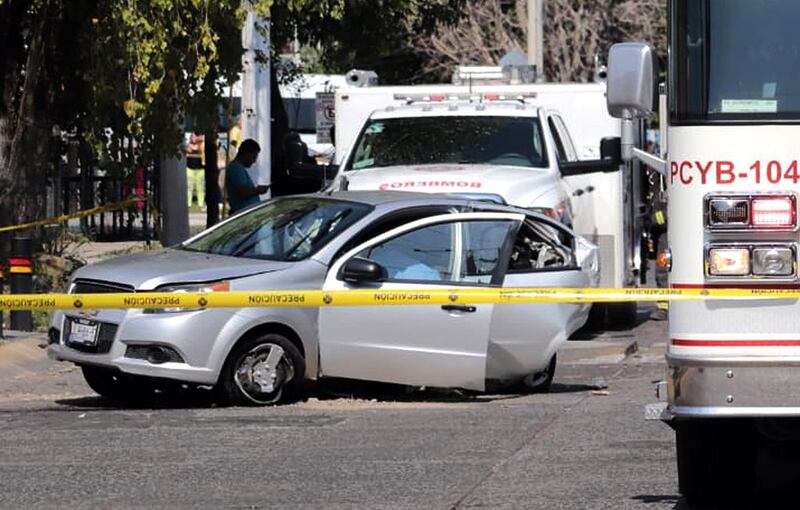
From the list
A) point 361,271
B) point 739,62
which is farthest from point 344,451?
point 739,62

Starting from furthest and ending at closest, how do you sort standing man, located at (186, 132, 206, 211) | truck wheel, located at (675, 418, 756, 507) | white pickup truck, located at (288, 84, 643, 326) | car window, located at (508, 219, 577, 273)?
standing man, located at (186, 132, 206, 211), white pickup truck, located at (288, 84, 643, 326), car window, located at (508, 219, 577, 273), truck wheel, located at (675, 418, 756, 507)

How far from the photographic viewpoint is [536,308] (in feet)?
39.5

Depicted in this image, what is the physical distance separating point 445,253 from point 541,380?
124cm

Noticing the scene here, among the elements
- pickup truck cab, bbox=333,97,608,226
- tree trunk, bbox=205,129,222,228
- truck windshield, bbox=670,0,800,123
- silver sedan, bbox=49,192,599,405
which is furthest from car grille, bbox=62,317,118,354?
tree trunk, bbox=205,129,222,228

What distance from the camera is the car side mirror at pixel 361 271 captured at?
1160cm

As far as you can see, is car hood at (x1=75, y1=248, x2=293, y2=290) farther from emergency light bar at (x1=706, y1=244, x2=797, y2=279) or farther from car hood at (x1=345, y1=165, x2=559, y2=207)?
emergency light bar at (x1=706, y1=244, x2=797, y2=279)

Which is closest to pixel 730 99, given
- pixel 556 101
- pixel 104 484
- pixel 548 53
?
pixel 104 484

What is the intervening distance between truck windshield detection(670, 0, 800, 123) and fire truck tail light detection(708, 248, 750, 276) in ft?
1.83

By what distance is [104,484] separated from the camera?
866cm

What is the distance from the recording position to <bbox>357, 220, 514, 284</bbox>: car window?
39.4 ft

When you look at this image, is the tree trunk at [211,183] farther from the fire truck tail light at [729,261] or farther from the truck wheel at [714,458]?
the fire truck tail light at [729,261]

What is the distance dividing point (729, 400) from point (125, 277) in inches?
223

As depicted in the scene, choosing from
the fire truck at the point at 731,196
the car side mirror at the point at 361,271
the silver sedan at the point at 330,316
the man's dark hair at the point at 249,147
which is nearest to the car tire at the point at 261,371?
the silver sedan at the point at 330,316

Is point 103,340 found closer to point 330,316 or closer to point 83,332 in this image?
point 83,332
